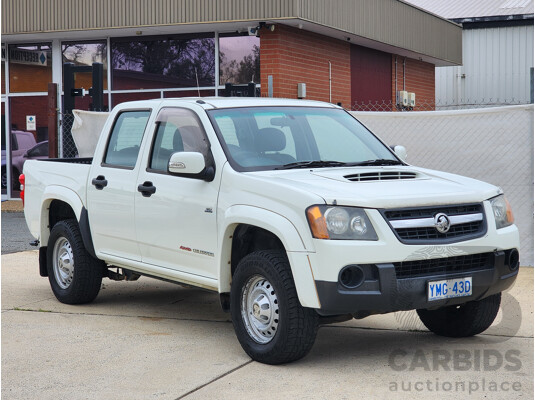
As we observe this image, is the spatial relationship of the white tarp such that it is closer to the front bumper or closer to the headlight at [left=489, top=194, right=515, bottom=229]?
the headlight at [left=489, top=194, right=515, bottom=229]

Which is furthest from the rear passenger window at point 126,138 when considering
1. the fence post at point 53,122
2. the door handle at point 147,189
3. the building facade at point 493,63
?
the building facade at point 493,63

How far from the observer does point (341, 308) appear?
18.8 feet

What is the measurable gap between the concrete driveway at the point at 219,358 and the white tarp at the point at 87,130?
12.1 feet

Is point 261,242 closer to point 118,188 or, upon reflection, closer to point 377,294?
point 377,294

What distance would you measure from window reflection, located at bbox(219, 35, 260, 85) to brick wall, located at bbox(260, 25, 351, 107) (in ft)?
1.70

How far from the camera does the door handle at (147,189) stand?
729 cm

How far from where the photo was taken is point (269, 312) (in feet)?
20.2

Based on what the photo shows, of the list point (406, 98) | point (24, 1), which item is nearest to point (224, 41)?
point (24, 1)

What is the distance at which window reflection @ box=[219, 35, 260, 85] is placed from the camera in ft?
60.1

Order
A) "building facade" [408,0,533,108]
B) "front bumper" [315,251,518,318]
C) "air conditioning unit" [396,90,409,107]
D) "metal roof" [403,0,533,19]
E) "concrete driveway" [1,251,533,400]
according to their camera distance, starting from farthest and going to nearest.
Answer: "metal roof" [403,0,533,19] → "building facade" [408,0,533,108] → "air conditioning unit" [396,90,409,107] → "front bumper" [315,251,518,318] → "concrete driveway" [1,251,533,400]

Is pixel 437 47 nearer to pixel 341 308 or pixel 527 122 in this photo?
pixel 527 122

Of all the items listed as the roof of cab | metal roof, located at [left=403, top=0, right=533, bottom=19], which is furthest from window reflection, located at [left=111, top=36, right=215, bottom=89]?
metal roof, located at [left=403, top=0, right=533, bottom=19]

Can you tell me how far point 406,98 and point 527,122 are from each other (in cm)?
1417

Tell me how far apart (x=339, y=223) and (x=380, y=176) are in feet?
2.75
